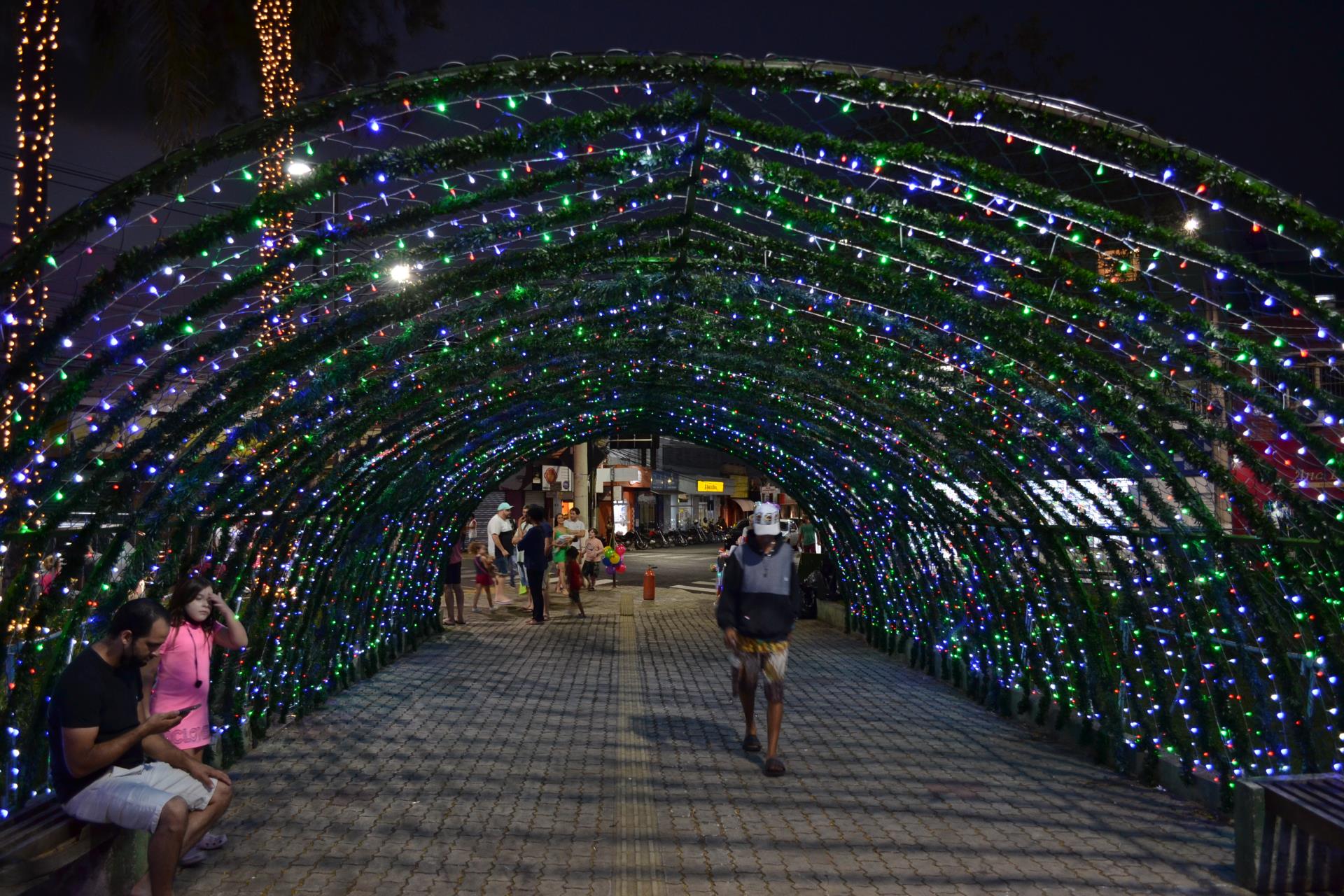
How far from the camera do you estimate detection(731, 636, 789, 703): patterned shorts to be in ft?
28.0

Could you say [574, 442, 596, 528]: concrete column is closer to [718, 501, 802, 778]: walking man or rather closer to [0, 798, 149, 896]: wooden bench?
Result: [718, 501, 802, 778]: walking man

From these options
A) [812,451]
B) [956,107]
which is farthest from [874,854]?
[812,451]

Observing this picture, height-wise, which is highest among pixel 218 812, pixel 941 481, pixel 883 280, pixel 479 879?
pixel 883 280

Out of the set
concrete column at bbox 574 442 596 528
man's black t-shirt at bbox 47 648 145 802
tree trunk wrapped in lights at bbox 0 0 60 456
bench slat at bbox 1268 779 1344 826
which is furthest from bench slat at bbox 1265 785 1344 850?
concrete column at bbox 574 442 596 528

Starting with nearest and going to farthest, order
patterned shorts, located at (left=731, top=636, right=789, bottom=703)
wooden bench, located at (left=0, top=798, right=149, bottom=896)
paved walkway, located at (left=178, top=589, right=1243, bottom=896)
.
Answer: wooden bench, located at (left=0, top=798, right=149, bottom=896)
paved walkway, located at (left=178, top=589, right=1243, bottom=896)
patterned shorts, located at (left=731, top=636, right=789, bottom=703)

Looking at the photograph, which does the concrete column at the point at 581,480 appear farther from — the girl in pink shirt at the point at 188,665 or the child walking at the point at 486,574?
the girl in pink shirt at the point at 188,665

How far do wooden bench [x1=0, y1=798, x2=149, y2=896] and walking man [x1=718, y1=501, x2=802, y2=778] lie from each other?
4461 millimetres

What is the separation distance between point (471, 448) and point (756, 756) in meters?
6.72

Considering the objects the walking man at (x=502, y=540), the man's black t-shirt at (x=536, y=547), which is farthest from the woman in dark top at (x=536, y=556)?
the walking man at (x=502, y=540)

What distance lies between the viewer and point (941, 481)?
1122 centimetres

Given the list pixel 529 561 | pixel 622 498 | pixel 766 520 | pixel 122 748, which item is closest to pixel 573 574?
pixel 529 561

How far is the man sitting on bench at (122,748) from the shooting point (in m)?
4.80

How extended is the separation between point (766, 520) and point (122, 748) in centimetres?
496

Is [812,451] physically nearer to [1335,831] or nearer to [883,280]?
[883,280]
